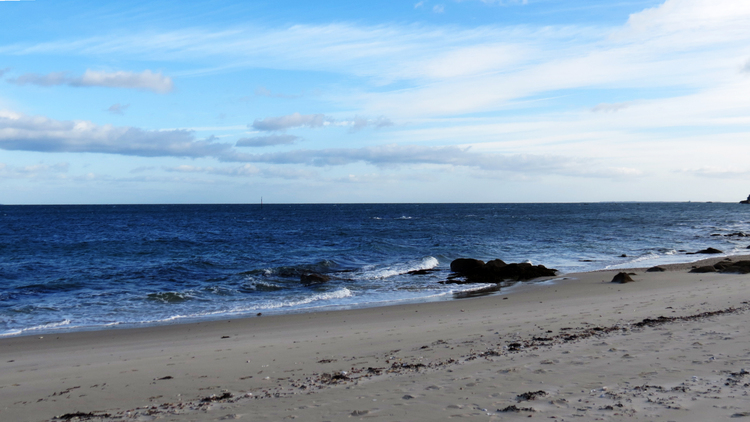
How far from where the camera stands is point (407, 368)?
7293mm

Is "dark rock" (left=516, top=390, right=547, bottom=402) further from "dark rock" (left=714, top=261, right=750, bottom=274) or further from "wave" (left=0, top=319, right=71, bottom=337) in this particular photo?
"dark rock" (left=714, top=261, right=750, bottom=274)

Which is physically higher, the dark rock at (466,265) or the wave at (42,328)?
the dark rock at (466,265)

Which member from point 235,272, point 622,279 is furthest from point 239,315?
point 622,279

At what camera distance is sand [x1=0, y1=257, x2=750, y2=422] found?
5.50 meters

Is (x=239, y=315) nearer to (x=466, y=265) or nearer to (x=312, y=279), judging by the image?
(x=312, y=279)

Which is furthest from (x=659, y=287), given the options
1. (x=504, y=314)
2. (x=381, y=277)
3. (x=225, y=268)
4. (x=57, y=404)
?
(x=225, y=268)

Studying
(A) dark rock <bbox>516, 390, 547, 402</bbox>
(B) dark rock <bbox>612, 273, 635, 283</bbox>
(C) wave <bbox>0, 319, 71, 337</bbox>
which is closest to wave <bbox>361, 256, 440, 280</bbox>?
(B) dark rock <bbox>612, 273, 635, 283</bbox>

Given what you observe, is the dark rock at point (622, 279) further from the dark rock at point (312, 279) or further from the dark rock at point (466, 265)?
the dark rock at point (312, 279)

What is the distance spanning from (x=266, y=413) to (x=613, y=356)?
5252 millimetres

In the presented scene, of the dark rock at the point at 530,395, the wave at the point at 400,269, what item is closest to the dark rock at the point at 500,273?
the wave at the point at 400,269

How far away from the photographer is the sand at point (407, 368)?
5496mm

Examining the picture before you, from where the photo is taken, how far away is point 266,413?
18.3 ft

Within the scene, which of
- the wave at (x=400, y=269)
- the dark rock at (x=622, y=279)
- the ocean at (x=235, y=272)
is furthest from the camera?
the wave at (x=400, y=269)

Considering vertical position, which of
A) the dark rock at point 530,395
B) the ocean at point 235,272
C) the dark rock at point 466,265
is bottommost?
the ocean at point 235,272
